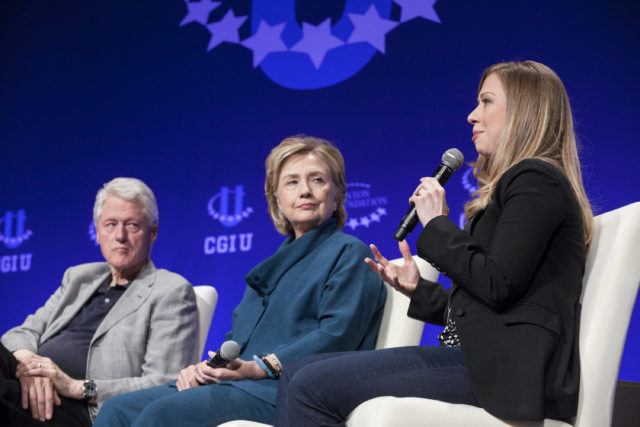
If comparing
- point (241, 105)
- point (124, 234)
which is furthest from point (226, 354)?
point (241, 105)

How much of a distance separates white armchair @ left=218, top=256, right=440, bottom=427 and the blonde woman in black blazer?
1.40ft

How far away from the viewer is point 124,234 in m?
2.71

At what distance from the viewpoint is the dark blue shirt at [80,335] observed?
2.50 meters

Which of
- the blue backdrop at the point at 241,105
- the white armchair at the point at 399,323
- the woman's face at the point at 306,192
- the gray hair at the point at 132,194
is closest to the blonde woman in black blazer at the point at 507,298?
the white armchair at the point at 399,323

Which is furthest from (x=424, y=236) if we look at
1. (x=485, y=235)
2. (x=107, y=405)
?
(x=107, y=405)

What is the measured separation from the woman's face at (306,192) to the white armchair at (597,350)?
995 millimetres

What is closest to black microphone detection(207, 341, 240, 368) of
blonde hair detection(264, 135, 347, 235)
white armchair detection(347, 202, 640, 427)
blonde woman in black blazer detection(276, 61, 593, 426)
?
blonde woman in black blazer detection(276, 61, 593, 426)

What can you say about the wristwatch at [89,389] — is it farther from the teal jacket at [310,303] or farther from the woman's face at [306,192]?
the woman's face at [306,192]

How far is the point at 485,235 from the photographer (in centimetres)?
156

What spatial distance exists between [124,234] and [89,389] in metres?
0.61

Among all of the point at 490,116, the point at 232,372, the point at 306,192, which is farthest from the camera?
the point at 306,192

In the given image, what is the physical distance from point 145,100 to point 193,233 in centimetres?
97

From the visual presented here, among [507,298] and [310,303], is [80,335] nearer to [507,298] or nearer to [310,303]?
[310,303]

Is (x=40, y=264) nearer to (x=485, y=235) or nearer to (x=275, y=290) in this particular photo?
(x=275, y=290)
